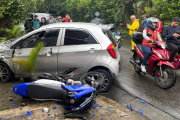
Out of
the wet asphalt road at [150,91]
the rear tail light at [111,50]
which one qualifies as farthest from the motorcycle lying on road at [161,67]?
the rear tail light at [111,50]

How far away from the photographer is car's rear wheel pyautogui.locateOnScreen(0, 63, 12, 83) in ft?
19.4

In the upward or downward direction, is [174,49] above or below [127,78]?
above

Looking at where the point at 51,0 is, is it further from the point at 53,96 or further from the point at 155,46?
the point at 53,96

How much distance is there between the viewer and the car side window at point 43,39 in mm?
5566

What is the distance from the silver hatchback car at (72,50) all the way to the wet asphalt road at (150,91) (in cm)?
84

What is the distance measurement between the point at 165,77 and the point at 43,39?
3.58 metres

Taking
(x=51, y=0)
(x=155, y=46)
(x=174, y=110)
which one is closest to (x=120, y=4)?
(x=51, y=0)

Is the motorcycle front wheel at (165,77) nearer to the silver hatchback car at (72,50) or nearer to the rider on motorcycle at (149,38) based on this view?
the rider on motorcycle at (149,38)

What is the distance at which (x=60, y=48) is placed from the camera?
18.0 feet

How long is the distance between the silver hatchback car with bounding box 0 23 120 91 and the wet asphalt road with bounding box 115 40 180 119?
33.1 inches

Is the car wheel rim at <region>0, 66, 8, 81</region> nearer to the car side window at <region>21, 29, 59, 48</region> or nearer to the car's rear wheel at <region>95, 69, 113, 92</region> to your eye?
the car side window at <region>21, 29, 59, 48</region>

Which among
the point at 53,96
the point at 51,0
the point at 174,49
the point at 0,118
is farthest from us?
the point at 51,0

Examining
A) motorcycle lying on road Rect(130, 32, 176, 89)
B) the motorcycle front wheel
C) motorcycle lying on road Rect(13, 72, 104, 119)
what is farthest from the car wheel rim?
→ the motorcycle front wheel

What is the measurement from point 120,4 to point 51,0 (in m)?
8.60
